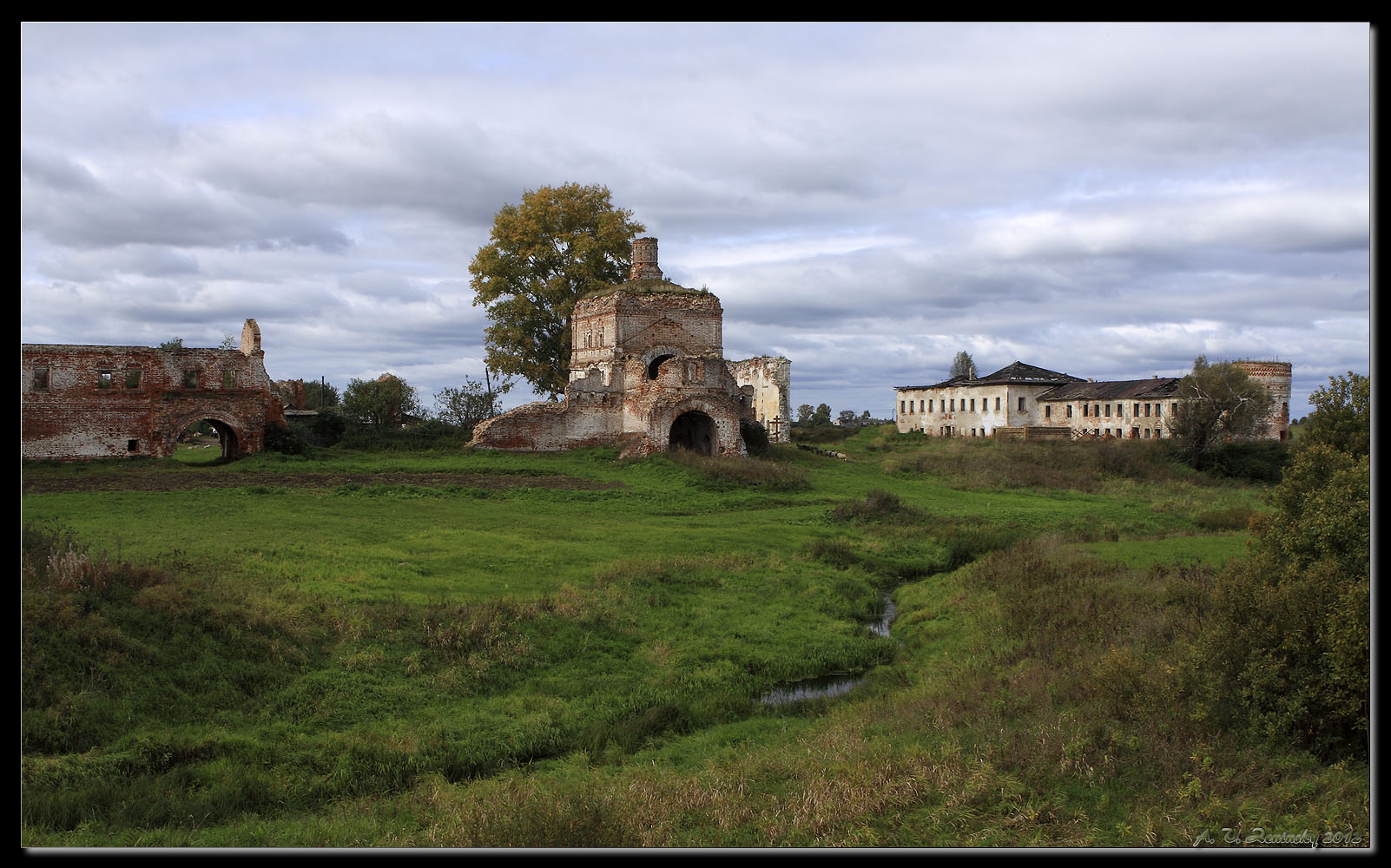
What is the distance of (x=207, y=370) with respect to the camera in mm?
33188

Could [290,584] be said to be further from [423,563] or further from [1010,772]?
[1010,772]

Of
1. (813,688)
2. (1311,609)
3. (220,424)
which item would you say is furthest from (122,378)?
(1311,609)

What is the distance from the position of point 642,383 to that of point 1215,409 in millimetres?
27293

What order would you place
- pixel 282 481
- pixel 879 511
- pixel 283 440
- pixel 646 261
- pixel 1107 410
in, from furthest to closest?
1. pixel 1107 410
2. pixel 646 261
3. pixel 283 440
4. pixel 282 481
5. pixel 879 511

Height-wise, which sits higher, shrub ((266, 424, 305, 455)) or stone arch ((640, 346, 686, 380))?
stone arch ((640, 346, 686, 380))

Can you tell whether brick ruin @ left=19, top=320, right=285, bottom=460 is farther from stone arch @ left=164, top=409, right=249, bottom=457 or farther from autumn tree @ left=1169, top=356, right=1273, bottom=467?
autumn tree @ left=1169, top=356, right=1273, bottom=467

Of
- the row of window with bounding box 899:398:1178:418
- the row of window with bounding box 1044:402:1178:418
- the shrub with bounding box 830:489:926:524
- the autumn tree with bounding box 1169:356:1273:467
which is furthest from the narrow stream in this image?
the row of window with bounding box 1044:402:1178:418

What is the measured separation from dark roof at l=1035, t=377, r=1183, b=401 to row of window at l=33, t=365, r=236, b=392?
148 feet

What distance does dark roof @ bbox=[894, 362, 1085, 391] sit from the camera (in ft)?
187

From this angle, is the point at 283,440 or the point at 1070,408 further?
the point at 1070,408

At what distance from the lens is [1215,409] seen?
43.4 m

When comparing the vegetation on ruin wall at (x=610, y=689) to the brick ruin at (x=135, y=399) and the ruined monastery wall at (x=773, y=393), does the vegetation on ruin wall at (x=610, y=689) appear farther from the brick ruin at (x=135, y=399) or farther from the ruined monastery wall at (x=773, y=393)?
the ruined monastery wall at (x=773, y=393)

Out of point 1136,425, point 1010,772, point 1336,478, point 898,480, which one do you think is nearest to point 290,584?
point 1010,772

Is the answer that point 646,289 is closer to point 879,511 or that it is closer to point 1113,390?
point 879,511
